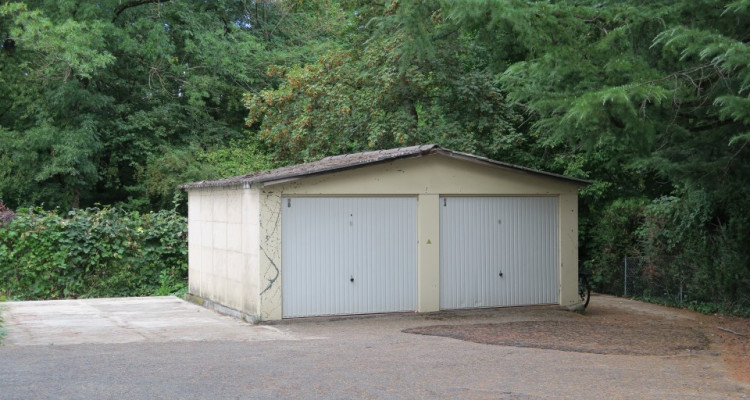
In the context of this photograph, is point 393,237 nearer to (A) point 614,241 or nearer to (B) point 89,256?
(A) point 614,241

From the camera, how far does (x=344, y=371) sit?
9039mm

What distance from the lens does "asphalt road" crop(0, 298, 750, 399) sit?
796 centimetres

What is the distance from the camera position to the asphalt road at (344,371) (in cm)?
796

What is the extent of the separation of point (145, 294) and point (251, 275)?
663 centimetres

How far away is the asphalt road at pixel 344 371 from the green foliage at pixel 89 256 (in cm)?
826

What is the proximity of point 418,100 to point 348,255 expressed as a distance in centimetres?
879

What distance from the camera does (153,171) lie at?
85.3ft

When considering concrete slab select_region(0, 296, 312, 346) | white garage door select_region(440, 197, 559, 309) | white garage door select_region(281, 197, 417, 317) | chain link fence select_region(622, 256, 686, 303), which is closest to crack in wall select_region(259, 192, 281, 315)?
white garage door select_region(281, 197, 417, 317)

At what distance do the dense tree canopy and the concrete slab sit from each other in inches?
215

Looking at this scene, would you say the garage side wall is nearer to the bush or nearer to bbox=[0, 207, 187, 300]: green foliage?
bbox=[0, 207, 187, 300]: green foliage

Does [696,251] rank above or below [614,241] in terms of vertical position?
below

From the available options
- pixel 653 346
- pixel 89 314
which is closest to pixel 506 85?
pixel 653 346

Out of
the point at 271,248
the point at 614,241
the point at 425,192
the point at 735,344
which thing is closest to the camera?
the point at 735,344

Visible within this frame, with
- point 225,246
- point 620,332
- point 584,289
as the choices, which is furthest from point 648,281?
point 225,246
